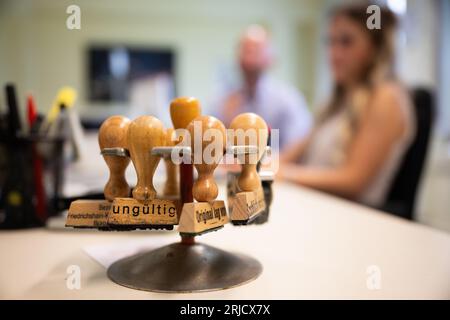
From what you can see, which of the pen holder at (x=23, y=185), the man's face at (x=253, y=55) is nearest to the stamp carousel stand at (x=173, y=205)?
the pen holder at (x=23, y=185)

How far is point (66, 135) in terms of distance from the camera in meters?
0.82

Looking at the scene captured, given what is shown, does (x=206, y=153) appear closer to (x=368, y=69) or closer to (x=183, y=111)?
(x=183, y=111)

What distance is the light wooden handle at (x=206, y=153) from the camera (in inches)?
16.1

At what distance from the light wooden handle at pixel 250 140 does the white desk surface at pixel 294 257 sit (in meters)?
0.11

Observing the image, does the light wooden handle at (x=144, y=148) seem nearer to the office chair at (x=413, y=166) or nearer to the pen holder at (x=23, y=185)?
the pen holder at (x=23, y=185)

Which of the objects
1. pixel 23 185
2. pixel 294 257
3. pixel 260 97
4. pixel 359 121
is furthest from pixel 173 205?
pixel 260 97

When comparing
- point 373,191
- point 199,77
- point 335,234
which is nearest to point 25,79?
point 199,77

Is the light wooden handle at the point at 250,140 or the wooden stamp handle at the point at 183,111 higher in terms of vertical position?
the wooden stamp handle at the point at 183,111

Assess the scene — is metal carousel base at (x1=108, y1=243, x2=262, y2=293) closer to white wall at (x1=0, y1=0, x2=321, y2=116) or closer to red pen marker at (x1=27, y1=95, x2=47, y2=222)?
red pen marker at (x1=27, y1=95, x2=47, y2=222)

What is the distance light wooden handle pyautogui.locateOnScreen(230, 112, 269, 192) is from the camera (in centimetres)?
44

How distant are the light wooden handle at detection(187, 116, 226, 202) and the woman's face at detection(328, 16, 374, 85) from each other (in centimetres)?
120

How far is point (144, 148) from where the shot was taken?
0.43 m

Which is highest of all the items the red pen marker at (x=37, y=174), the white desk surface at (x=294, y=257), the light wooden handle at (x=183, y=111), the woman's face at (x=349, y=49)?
the woman's face at (x=349, y=49)

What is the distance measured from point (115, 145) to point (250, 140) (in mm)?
132
